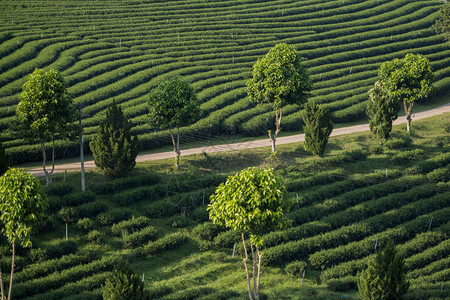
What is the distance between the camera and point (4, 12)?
Answer: 257 ft

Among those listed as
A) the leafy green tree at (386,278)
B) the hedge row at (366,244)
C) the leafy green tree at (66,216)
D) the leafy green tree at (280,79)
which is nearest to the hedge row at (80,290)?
the leafy green tree at (66,216)

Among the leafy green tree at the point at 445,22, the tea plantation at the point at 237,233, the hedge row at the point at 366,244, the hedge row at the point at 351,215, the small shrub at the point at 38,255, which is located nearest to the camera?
the tea plantation at the point at 237,233

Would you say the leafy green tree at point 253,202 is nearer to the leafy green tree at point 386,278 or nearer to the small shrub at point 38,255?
the leafy green tree at point 386,278

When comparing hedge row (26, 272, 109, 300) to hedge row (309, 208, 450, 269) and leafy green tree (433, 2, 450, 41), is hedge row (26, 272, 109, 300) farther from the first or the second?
leafy green tree (433, 2, 450, 41)

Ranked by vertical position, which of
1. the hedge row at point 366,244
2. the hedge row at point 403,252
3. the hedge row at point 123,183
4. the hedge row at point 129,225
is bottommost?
the hedge row at point 403,252

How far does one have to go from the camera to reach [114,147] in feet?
141

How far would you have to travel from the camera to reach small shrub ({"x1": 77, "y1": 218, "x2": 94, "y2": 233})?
38125mm

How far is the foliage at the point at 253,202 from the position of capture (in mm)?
27609

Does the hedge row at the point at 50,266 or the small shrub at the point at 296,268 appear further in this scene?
the small shrub at the point at 296,268

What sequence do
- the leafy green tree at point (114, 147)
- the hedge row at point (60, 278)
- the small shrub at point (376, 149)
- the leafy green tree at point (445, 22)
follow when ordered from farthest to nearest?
1. the leafy green tree at point (445, 22)
2. the small shrub at point (376, 149)
3. the leafy green tree at point (114, 147)
4. the hedge row at point (60, 278)

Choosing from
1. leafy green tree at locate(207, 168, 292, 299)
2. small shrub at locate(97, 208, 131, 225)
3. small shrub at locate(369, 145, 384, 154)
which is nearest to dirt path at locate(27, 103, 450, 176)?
small shrub at locate(369, 145, 384, 154)

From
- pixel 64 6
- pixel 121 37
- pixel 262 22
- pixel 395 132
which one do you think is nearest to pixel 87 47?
pixel 121 37

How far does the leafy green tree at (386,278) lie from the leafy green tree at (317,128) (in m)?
20.6

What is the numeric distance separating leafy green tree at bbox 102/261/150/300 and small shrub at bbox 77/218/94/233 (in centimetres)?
1106
